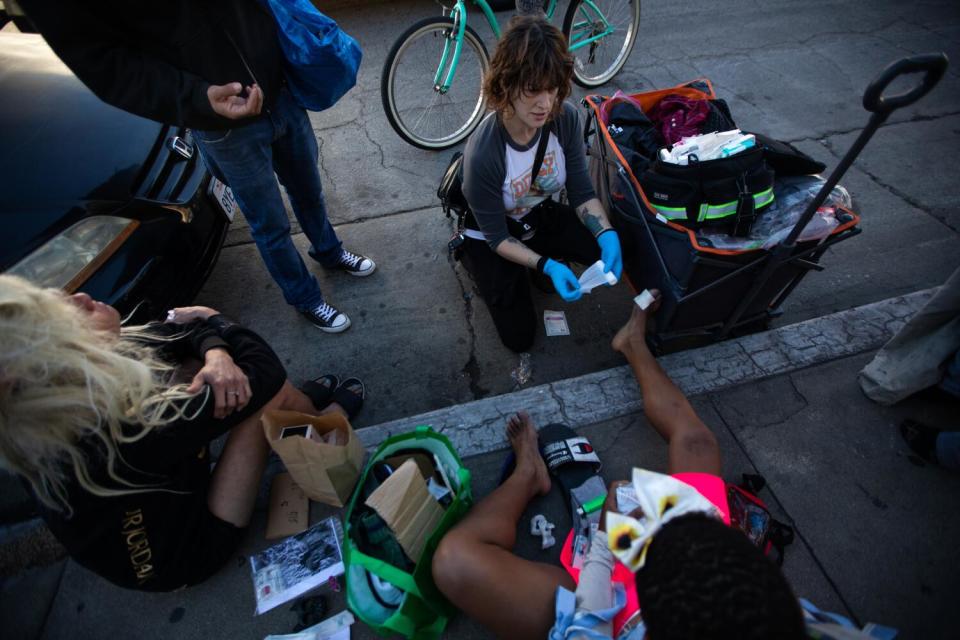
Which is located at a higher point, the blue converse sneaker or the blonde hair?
the blonde hair

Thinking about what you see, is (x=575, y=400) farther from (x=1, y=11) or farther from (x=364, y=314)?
(x=1, y=11)

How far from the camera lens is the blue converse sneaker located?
9.91ft

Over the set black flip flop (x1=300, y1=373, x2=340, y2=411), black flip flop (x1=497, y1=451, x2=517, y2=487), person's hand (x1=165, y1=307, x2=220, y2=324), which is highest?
person's hand (x1=165, y1=307, x2=220, y2=324)

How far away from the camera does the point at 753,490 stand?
78.2 inches

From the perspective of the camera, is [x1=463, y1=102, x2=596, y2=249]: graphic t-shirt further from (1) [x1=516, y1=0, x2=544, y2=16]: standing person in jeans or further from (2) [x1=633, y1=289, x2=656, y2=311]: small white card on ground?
(1) [x1=516, y1=0, x2=544, y2=16]: standing person in jeans

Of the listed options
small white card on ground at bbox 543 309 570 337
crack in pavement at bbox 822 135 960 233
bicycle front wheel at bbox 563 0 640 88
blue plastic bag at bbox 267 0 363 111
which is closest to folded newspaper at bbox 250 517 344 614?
small white card on ground at bbox 543 309 570 337

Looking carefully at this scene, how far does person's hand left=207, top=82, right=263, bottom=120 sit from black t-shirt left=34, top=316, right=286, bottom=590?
908 millimetres

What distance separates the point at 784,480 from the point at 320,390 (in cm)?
227

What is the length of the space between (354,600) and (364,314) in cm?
172

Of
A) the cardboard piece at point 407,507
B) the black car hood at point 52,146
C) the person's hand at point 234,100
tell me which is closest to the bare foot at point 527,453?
the cardboard piece at point 407,507

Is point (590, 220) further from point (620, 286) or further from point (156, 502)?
point (156, 502)

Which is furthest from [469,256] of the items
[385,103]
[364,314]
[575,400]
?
[385,103]

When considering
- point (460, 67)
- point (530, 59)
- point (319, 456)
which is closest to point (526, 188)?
point (530, 59)

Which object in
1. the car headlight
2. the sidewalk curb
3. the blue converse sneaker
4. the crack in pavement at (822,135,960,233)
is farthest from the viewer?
the crack in pavement at (822,135,960,233)
